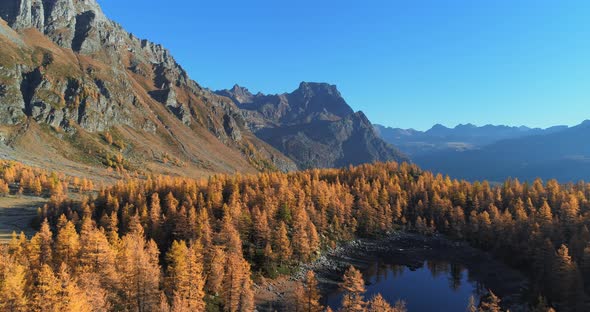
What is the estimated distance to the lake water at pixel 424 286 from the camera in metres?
95.8

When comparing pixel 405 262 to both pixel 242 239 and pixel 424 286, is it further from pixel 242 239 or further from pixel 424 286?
pixel 242 239

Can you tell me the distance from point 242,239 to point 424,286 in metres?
53.3

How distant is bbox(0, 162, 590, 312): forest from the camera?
6838cm

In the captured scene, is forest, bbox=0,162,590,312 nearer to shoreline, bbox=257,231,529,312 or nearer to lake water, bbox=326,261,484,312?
shoreline, bbox=257,231,529,312

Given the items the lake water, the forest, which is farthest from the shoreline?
the forest

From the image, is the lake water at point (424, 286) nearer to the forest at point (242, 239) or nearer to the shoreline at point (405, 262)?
the shoreline at point (405, 262)

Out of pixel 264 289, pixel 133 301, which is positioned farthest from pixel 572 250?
pixel 133 301

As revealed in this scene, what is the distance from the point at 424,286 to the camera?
109125 mm

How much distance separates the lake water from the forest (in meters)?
8.11

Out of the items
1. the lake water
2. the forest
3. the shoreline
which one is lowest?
the lake water

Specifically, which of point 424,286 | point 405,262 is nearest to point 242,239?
point 424,286

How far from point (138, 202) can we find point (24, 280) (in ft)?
263

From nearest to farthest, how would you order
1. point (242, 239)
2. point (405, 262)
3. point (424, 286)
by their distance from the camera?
point (424, 286)
point (242, 239)
point (405, 262)

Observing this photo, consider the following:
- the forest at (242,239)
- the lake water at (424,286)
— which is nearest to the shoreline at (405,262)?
the lake water at (424,286)
